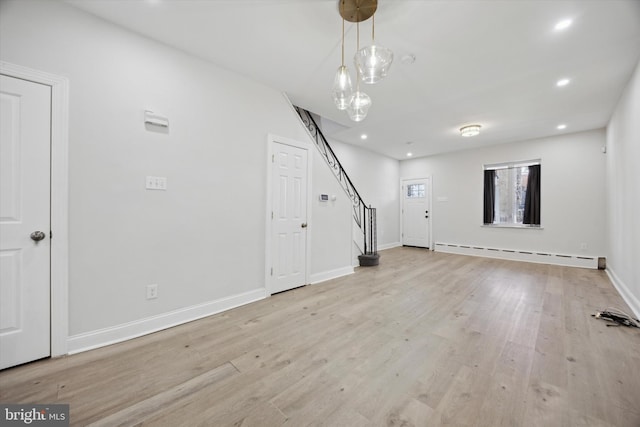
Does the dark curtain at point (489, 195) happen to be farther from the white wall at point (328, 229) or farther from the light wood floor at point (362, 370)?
the white wall at point (328, 229)

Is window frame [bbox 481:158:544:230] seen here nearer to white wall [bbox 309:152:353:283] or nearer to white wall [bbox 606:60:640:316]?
white wall [bbox 606:60:640:316]

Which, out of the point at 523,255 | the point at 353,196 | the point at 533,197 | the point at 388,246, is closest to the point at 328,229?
the point at 353,196

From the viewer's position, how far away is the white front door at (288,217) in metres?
3.33

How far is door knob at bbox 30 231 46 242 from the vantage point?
1.83 m

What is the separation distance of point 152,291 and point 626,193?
5835mm

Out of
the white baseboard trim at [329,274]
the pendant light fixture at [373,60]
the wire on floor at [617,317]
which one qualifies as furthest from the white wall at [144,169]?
the wire on floor at [617,317]

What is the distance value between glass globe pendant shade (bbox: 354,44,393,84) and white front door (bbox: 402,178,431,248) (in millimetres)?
6076

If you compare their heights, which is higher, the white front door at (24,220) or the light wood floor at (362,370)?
the white front door at (24,220)

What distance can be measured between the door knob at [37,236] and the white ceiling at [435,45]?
1915mm

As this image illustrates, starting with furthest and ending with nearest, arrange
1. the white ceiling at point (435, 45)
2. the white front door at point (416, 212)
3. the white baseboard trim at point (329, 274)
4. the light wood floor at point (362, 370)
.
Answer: the white front door at point (416, 212) < the white baseboard trim at point (329, 274) < the white ceiling at point (435, 45) < the light wood floor at point (362, 370)

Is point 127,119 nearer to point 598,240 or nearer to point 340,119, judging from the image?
point 340,119

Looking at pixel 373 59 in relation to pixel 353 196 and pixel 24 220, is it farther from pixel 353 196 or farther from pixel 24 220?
pixel 353 196

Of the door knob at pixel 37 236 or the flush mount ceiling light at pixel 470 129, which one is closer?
the door knob at pixel 37 236

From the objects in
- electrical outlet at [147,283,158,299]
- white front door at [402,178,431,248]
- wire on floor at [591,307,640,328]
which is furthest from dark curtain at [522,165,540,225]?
electrical outlet at [147,283,158,299]
